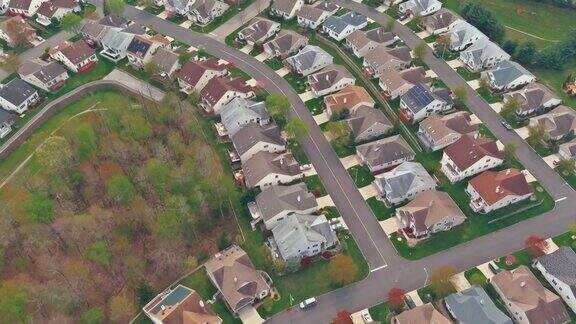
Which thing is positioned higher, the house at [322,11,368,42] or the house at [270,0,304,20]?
the house at [270,0,304,20]

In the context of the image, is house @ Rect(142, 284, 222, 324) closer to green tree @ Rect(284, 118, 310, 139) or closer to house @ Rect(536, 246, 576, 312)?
green tree @ Rect(284, 118, 310, 139)

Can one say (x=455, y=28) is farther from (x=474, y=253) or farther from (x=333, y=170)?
(x=474, y=253)

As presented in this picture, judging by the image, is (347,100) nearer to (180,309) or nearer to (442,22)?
(442,22)

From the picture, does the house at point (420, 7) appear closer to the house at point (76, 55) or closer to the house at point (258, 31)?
the house at point (258, 31)

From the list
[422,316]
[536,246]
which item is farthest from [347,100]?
[422,316]

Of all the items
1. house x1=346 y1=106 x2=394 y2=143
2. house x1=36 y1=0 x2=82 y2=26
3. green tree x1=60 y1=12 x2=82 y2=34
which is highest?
house x1=36 y1=0 x2=82 y2=26

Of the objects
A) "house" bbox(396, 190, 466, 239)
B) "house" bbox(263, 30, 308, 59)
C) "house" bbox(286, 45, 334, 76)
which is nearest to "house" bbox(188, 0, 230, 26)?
"house" bbox(263, 30, 308, 59)
